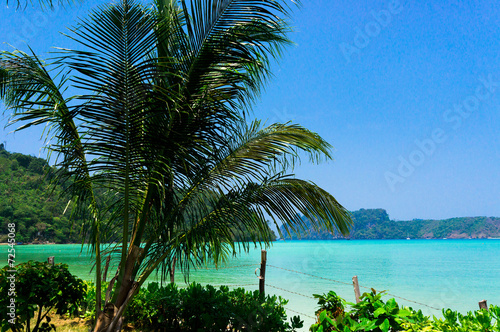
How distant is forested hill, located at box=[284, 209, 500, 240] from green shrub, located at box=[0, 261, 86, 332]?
130 m

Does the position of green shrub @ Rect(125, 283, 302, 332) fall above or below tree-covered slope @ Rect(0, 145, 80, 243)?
below

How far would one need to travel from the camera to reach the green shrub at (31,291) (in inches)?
161

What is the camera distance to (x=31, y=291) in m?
4.23

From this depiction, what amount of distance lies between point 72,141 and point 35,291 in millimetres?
1922

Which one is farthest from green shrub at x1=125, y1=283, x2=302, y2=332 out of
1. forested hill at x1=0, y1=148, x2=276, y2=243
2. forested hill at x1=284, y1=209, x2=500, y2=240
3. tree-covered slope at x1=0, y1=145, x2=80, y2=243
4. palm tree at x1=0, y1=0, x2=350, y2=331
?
forested hill at x1=284, y1=209, x2=500, y2=240

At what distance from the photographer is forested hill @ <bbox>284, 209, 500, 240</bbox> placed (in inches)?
5221

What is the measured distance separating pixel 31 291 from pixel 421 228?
16071 centimetres

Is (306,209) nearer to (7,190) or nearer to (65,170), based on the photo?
(65,170)

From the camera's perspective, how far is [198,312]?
17.1 ft

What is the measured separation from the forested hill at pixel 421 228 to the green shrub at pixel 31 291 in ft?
426

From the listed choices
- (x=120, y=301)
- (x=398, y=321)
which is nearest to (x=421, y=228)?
(x=398, y=321)

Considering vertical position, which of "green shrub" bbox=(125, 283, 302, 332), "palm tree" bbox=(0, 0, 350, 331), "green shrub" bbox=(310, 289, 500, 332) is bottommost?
"green shrub" bbox=(125, 283, 302, 332)

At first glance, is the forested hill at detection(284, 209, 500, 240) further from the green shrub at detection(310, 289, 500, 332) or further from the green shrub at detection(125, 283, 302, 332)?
the green shrub at detection(310, 289, 500, 332)

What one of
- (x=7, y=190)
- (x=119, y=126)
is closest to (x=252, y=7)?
(x=119, y=126)
